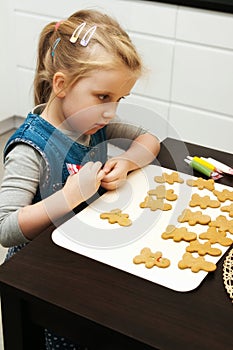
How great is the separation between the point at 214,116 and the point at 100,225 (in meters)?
1.42

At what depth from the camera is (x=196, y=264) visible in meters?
0.84

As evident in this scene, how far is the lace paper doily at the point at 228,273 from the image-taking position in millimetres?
814

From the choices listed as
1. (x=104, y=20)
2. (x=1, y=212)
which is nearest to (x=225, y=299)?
(x=1, y=212)

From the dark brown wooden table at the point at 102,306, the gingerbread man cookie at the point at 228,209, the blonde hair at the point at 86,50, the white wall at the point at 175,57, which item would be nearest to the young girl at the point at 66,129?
the blonde hair at the point at 86,50

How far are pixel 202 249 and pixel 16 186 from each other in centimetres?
37

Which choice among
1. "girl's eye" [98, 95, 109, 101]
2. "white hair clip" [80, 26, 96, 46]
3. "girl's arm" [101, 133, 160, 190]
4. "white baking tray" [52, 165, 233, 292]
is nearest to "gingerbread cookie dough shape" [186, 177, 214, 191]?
"white baking tray" [52, 165, 233, 292]

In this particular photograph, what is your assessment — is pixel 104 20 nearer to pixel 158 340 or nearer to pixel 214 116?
pixel 158 340

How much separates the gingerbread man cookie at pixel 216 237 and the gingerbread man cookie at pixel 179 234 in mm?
18

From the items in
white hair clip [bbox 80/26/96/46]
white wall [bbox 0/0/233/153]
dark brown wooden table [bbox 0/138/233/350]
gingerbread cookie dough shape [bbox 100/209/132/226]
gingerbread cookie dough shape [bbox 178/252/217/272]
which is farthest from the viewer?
white wall [bbox 0/0/233/153]

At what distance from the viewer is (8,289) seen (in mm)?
819

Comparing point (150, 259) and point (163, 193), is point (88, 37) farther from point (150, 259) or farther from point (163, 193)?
point (150, 259)

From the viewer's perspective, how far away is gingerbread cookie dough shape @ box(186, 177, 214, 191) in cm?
107

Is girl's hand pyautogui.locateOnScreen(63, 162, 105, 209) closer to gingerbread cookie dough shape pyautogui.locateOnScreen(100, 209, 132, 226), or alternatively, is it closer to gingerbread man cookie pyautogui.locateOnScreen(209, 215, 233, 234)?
gingerbread cookie dough shape pyautogui.locateOnScreen(100, 209, 132, 226)

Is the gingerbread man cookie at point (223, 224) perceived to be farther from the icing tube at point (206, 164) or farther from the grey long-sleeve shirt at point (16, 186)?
the grey long-sleeve shirt at point (16, 186)
